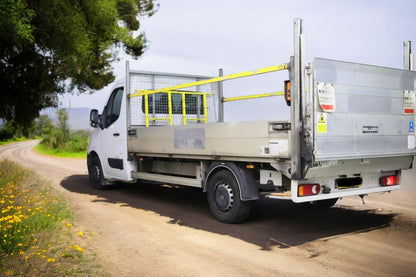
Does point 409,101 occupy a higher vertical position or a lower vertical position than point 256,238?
higher

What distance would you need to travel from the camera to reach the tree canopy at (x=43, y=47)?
1006 centimetres

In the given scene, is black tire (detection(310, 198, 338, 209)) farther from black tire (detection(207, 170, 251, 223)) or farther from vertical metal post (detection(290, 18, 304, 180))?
vertical metal post (detection(290, 18, 304, 180))

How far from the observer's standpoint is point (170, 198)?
976 centimetres

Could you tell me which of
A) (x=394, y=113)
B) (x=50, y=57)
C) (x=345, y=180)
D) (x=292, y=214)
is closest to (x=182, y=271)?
(x=345, y=180)

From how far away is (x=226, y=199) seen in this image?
6.90m

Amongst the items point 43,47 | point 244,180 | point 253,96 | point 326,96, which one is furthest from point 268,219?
point 43,47

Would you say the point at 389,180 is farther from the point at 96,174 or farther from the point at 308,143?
the point at 96,174

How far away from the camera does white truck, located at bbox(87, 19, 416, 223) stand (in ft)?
18.7

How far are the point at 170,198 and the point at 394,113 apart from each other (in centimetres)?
510

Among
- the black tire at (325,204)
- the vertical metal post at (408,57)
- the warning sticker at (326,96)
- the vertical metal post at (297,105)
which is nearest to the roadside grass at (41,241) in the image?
the vertical metal post at (297,105)

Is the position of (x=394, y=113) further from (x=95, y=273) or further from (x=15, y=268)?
(x=15, y=268)

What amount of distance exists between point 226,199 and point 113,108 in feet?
14.3

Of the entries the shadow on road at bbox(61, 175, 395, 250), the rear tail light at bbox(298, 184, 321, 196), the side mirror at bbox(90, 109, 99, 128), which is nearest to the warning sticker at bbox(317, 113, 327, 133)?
the rear tail light at bbox(298, 184, 321, 196)

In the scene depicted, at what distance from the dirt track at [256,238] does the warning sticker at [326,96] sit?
1.80 m
